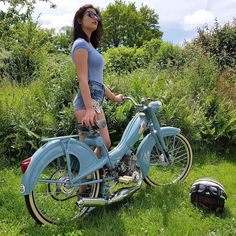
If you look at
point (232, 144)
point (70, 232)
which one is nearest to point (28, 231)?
point (70, 232)

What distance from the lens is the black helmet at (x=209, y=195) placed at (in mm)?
4051

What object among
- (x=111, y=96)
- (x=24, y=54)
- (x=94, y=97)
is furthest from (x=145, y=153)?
(x=24, y=54)

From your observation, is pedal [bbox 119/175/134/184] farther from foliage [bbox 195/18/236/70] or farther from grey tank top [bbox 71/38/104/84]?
foliage [bbox 195/18/236/70]

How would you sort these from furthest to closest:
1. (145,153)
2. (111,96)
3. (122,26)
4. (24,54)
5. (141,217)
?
(122,26) → (24,54) → (145,153) → (111,96) → (141,217)

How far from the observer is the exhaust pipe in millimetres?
3695

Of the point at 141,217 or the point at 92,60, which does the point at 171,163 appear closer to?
the point at 141,217

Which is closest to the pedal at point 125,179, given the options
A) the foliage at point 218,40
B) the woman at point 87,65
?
the woman at point 87,65

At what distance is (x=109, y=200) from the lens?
3939 millimetres

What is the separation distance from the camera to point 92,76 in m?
3.71

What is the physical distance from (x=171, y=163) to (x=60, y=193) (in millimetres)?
1492

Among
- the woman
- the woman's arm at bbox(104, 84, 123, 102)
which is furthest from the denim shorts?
the woman's arm at bbox(104, 84, 123, 102)

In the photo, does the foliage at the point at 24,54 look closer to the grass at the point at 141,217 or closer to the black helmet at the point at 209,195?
the grass at the point at 141,217

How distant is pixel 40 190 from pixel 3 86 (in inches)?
143

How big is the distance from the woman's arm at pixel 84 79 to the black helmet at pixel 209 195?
1.43m
